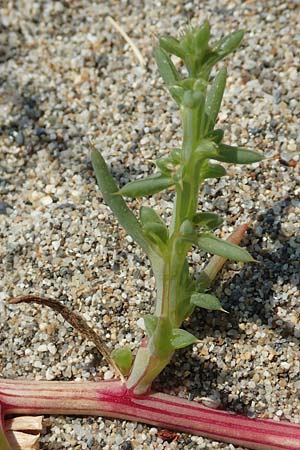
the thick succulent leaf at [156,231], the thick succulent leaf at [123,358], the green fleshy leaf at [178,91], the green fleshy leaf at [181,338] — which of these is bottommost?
the green fleshy leaf at [181,338]

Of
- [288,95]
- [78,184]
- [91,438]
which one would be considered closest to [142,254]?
[78,184]

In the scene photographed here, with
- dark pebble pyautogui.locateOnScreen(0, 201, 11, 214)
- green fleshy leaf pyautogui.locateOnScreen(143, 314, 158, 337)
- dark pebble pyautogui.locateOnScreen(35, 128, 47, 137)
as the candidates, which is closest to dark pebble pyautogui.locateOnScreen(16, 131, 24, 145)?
dark pebble pyautogui.locateOnScreen(35, 128, 47, 137)

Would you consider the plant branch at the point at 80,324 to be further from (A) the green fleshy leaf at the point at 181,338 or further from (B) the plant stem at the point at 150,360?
(A) the green fleshy leaf at the point at 181,338

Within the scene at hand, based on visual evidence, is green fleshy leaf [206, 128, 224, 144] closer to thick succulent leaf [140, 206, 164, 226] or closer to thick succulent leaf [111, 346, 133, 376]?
thick succulent leaf [140, 206, 164, 226]

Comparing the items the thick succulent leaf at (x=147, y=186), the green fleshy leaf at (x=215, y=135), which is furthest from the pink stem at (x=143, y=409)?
the green fleshy leaf at (x=215, y=135)

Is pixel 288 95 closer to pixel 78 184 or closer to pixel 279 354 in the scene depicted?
pixel 78 184

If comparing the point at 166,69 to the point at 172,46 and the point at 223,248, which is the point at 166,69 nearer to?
the point at 172,46

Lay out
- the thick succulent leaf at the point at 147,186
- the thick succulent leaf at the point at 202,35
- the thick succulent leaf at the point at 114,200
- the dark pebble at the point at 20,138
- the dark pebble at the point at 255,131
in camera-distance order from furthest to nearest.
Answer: the dark pebble at the point at 20,138, the dark pebble at the point at 255,131, the thick succulent leaf at the point at 114,200, the thick succulent leaf at the point at 147,186, the thick succulent leaf at the point at 202,35

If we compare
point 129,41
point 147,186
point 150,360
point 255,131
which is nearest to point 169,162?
point 147,186
